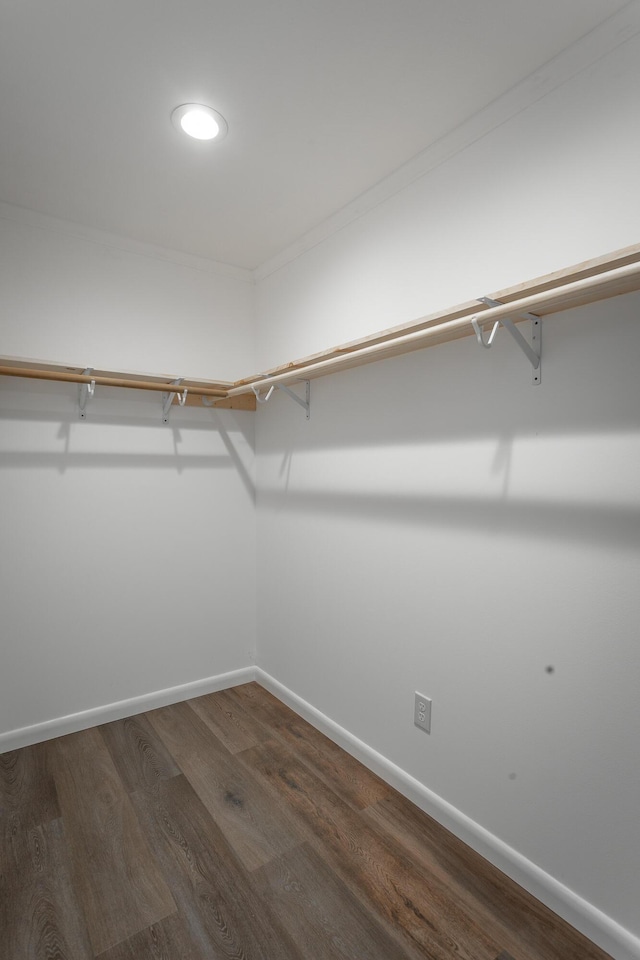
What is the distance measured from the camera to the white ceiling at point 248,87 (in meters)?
1.23

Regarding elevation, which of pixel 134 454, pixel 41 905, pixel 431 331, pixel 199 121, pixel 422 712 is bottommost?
pixel 41 905

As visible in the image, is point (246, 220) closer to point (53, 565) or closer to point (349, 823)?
point (53, 565)

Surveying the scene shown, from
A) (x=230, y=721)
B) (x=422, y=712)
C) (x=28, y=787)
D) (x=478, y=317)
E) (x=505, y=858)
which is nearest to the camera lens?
(x=478, y=317)

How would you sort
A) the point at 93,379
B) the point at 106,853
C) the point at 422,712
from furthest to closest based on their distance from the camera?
1. the point at 93,379
2. the point at 422,712
3. the point at 106,853

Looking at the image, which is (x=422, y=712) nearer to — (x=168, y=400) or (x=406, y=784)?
(x=406, y=784)

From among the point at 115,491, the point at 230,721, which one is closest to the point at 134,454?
the point at 115,491

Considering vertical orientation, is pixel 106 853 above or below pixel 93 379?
below

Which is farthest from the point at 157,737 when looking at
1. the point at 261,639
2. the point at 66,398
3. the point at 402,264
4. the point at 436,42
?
the point at 436,42

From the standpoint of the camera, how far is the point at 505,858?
1507 millimetres

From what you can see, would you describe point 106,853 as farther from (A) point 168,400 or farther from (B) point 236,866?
(A) point 168,400

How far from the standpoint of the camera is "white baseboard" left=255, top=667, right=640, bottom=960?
127 cm

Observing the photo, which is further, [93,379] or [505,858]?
Answer: [93,379]

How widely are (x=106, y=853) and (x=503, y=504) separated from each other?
65.8 inches

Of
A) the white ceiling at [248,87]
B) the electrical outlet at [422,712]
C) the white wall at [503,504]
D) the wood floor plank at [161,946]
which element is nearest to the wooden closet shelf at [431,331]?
the white wall at [503,504]
